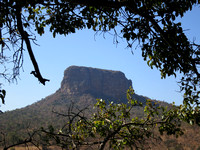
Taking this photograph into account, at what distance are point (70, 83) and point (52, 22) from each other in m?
76.2

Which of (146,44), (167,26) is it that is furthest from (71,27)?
(167,26)

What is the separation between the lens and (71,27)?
364 cm

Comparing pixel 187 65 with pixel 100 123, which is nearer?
pixel 187 65

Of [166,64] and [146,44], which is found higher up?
[146,44]

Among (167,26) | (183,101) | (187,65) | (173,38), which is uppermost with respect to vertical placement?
(167,26)

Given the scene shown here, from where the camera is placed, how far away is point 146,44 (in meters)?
3.58

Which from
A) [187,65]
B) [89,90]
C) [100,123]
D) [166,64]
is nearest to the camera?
[187,65]

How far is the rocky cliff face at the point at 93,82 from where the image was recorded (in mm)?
76625

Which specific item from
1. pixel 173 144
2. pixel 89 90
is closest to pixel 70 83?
pixel 89 90

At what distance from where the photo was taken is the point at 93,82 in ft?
263

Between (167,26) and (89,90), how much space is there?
73.7m

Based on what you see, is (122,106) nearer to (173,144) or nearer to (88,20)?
(88,20)

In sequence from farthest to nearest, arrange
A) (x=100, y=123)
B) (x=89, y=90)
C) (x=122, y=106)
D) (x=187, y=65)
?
(x=89, y=90)
(x=122, y=106)
(x=100, y=123)
(x=187, y=65)

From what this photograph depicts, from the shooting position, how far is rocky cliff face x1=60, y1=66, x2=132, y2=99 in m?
76.6
